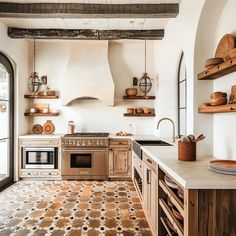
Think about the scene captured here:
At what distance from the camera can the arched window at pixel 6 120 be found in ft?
14.3

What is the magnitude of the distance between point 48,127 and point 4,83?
141 centimetres

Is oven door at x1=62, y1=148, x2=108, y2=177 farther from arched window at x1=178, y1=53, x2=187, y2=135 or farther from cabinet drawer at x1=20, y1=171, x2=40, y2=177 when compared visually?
arched window at x1=178, y1=53, x2=187, y2=135

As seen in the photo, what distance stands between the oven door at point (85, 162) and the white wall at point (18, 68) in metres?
1.08

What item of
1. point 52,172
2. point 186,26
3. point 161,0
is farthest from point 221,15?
point 52,172

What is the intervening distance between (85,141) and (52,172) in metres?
0.97

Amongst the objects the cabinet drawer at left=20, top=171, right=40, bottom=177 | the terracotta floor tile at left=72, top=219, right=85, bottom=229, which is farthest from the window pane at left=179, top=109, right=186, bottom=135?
the cabinet drawer at left=20, top=171, right=40, bottom=177

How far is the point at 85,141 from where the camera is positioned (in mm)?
4738

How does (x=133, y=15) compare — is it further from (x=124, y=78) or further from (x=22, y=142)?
(x=22, y=142)

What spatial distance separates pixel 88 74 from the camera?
198 inches

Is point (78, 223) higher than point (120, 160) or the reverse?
the reverse

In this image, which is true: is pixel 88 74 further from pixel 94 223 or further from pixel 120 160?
pixel 94 223

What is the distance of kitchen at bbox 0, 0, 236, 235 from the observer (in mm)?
2136

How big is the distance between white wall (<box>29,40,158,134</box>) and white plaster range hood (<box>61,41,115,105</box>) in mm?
351

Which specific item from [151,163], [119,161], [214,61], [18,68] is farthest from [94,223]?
[18,68]
